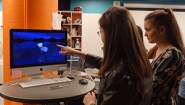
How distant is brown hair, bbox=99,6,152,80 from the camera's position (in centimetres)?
99

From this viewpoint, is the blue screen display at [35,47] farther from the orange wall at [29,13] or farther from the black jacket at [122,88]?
the black jacket at [122,88]

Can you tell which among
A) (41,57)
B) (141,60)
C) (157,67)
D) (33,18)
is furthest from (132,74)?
(33,18)

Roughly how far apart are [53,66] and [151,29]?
41.0 inches

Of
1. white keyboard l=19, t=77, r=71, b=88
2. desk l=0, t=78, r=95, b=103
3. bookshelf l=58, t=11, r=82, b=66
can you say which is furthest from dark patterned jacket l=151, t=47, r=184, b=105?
bookshelf l=58, t=11, r=82, b=66

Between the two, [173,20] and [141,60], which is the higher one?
[173,20]

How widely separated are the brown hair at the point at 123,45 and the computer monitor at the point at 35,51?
3.16 ft

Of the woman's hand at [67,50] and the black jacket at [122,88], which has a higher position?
the woman's hand at [67,50]

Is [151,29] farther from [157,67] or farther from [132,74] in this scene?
[132,74]

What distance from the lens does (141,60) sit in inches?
39.8

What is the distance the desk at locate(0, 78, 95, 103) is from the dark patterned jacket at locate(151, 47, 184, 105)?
0.55m

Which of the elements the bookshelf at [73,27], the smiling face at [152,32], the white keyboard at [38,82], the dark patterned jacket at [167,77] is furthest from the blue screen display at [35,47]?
the bookshelf at [73,27]

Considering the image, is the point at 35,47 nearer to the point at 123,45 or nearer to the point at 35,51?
the point at 35,51

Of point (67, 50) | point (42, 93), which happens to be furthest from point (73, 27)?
point (42, 93)

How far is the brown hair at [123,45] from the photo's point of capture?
38.8 inches
